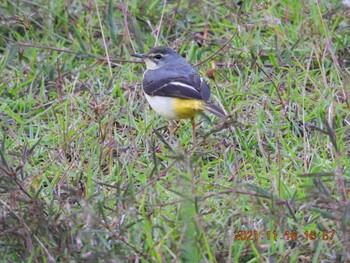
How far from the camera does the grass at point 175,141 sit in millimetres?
4543

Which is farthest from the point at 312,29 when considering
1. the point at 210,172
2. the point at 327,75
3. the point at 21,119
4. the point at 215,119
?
the point at 21,119

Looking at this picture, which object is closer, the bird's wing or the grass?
the grass

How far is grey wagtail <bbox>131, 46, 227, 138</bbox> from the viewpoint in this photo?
19.7 feet

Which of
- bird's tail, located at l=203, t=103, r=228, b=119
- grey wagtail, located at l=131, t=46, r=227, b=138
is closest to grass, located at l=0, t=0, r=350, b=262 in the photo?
bird's tail, located at l=203, t=103, r=228, b=119

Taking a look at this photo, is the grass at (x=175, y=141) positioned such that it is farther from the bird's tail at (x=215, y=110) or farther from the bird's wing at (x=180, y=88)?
the bird's wing at (x=180, y=88)

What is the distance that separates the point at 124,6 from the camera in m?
7.63

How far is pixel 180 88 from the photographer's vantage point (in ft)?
20.1
